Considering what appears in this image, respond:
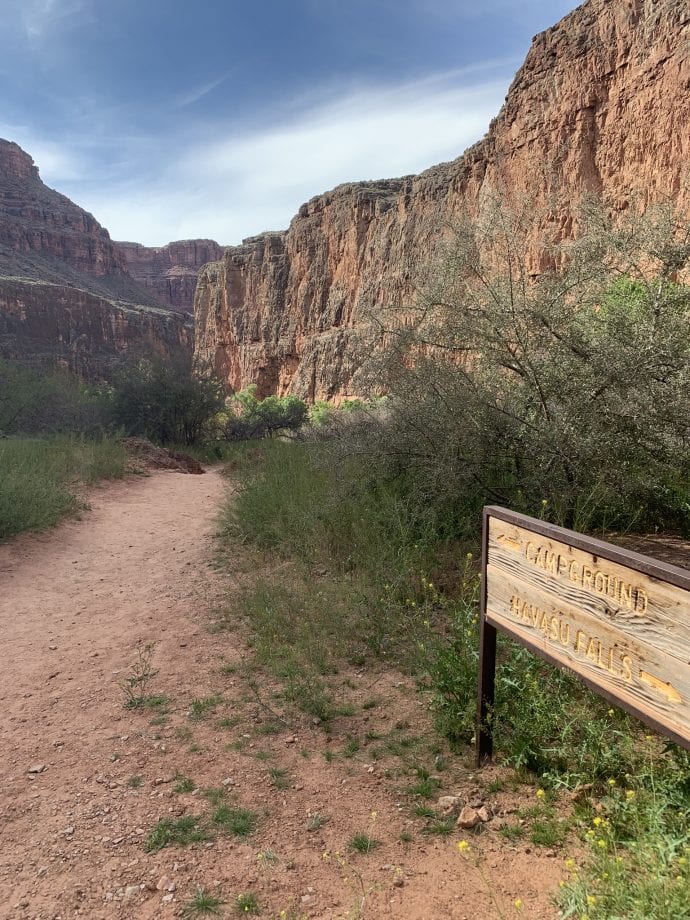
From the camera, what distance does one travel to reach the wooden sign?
150cm

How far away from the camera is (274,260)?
55.4 meters

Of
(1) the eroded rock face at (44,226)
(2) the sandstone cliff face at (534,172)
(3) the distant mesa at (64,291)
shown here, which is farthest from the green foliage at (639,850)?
(1) the eroded rock face at (44,226)

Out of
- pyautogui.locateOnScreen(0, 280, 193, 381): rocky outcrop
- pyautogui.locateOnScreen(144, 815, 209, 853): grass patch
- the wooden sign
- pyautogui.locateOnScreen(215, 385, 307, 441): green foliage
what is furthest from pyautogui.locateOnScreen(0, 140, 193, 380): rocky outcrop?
the wooden sign

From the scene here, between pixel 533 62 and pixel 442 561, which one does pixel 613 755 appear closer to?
pixel 442 561

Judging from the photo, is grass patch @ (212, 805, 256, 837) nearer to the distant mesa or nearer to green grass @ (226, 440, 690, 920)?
green grass @ (226, 440, 690, 920)

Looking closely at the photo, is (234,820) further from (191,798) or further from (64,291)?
(64,291)

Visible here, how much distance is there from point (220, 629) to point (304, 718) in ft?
4.87

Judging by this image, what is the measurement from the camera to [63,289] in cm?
6291

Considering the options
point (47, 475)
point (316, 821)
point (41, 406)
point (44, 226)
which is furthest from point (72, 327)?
point (316, 821)

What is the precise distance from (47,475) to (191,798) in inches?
328

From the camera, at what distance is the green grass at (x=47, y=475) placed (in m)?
7.18

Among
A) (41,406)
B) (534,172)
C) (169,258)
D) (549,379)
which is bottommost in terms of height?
(41,406)

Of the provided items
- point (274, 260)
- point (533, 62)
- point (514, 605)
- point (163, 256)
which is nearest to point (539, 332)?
point (514, 605)

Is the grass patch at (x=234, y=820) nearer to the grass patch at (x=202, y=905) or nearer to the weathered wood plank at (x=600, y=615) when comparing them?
the grass patch at (x=202, y=905)
